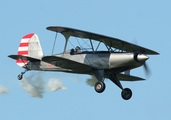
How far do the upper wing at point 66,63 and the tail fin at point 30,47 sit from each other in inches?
144

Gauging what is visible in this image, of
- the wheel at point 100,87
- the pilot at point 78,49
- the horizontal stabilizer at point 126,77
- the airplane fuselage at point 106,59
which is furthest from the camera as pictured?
the horizontal stabilizer at point 126,77

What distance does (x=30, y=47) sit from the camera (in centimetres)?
3484

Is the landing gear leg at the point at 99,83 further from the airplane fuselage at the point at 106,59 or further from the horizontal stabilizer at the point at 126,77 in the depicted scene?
the horizontal stabilizer at the point at 126,77

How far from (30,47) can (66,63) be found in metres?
4.70

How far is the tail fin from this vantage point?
114ft

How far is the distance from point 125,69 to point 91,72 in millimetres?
1637

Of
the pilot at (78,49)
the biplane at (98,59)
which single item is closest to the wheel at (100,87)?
the biplane at (98,59)

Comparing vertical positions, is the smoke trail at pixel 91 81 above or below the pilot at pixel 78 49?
below

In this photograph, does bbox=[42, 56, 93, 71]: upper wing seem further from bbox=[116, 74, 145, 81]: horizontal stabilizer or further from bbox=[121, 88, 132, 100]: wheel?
bbox=[116, 74, 145, 81]: horizontal stabilizer

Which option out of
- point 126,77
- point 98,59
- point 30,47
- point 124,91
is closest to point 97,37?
point 98,59

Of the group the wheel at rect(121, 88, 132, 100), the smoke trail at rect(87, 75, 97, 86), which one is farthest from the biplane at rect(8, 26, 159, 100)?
the smoke trail at rect(87, 75, 97, 86)

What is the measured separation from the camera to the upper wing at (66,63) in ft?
98.6

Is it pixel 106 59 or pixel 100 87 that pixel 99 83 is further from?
pixel 106 59

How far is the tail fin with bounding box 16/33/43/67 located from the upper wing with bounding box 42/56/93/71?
3661 mm
